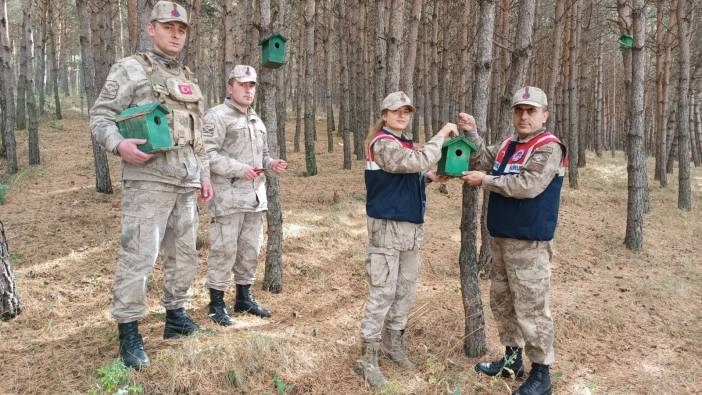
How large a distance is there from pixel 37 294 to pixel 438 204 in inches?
290

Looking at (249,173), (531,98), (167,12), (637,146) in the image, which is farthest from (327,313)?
(637,146)

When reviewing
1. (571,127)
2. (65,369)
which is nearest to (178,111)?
(65,369)

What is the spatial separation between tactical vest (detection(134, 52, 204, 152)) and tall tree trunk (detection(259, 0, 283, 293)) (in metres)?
1.53

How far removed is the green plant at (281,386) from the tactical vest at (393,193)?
4.64ft

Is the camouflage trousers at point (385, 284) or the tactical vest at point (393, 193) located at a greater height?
the tactical vest at point (393, 193)

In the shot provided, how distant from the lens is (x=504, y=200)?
11.7 ft

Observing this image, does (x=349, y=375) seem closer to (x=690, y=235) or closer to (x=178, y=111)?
(x=178, y=111)

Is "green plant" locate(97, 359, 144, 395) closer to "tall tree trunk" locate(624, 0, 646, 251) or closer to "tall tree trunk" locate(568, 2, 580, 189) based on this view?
"tall tree trunk" locate(624, 0, 646, 251)

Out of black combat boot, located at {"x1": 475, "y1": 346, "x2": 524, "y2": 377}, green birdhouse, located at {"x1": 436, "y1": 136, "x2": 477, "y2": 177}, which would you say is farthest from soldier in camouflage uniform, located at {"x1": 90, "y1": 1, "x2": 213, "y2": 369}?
black combat boot, located at {"x1": 475, "y1": 346, "x2": 524, "y2": 377}

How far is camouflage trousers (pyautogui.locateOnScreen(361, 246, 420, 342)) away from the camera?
141 inches

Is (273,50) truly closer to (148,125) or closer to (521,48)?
(148,125)

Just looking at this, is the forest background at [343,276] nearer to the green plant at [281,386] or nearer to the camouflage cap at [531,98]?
the green plant at [281,386]

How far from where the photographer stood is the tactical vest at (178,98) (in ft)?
11.2

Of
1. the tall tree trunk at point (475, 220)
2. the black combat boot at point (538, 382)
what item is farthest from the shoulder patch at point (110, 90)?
the black combat boot at point (538, 382)
